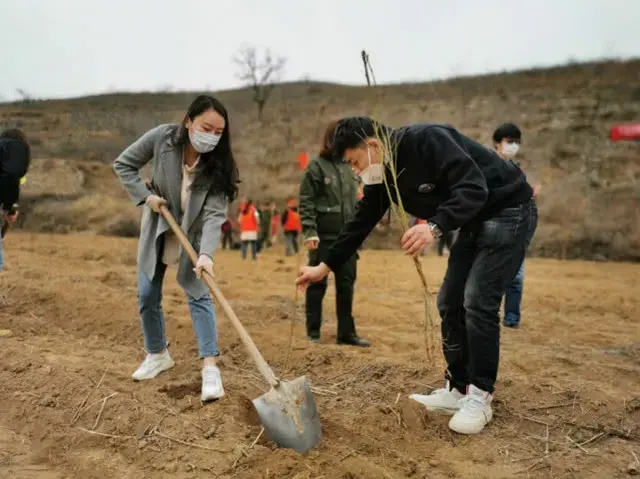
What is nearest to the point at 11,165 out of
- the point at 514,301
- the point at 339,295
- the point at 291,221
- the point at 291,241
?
the point at 339,295

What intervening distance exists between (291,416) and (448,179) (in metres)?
1.27

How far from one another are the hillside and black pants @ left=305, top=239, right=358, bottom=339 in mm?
10587

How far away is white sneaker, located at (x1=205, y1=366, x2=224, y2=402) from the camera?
304cm

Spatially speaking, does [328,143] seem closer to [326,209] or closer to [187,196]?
[326,209]

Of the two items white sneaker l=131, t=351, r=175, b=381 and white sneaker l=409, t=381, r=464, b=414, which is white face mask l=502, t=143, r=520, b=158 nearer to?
white sneaker l=409, t=381, r=464, b=414

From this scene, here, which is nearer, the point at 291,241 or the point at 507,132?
the point at 507,132

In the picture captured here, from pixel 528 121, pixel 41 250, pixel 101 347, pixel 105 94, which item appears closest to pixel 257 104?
pixel 105 94

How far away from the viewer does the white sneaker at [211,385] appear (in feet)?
9.96

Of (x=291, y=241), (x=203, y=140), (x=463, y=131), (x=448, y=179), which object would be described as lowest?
(x=291, y=241)

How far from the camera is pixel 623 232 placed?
47.7 feet

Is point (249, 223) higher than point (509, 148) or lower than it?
lower

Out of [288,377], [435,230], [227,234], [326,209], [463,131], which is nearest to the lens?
[435,230]

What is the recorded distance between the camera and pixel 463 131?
22.1 metres

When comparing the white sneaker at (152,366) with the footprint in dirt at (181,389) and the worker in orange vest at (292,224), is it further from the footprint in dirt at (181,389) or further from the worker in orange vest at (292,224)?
the worker in orange vest at (292,224)
